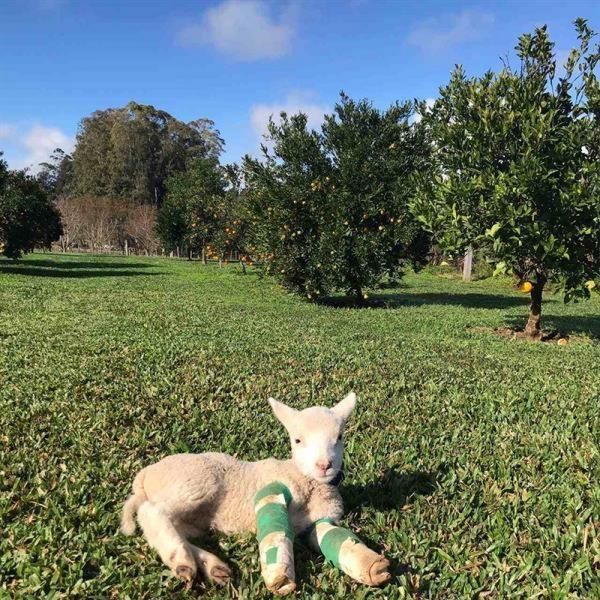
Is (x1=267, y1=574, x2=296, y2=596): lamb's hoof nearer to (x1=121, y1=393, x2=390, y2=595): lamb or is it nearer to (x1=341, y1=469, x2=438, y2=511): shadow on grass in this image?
(x1=121, y1=393, x2=390, y2=595): lamb

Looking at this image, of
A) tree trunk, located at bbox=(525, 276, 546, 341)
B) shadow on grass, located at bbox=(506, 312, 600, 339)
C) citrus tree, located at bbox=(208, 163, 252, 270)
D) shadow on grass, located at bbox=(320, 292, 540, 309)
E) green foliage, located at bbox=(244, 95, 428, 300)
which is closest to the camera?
tree trunk, located at bbox=(525, 276, 546, 341)

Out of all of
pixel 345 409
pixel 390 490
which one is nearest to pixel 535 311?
pixel 390 490

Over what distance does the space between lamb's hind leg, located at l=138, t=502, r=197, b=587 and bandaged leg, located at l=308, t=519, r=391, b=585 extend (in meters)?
0.59

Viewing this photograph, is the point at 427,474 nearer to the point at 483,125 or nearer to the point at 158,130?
the point at 483,125

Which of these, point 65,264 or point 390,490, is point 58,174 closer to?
point 65,264

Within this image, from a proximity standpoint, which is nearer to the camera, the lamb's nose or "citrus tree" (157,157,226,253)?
the lamb's nose

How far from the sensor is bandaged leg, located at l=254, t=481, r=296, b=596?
217cm

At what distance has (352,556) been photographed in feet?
7.46

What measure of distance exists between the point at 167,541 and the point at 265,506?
439 mm

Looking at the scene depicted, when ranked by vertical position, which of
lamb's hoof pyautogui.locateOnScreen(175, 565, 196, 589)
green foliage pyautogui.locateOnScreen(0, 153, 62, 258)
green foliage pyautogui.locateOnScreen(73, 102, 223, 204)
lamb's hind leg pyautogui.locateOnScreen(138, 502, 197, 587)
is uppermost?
green foliage pyautogui.locateOnScreen(73, 102, 223, 204)

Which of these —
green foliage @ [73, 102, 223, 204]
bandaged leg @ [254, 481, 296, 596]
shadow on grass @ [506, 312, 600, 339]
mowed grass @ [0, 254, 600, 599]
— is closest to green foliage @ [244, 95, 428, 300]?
shadow on grass @ [506, 312, 600, 339]

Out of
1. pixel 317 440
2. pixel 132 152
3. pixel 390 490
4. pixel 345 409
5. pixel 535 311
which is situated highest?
pixel 132 152

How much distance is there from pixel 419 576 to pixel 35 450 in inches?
102

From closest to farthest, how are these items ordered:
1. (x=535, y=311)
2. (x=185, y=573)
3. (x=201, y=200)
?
1. (x=185, y=573)
2. (x=535, y=311)
3. (x=201, y=200)
